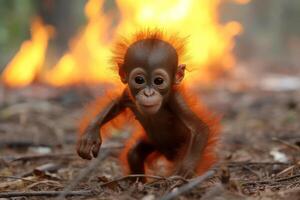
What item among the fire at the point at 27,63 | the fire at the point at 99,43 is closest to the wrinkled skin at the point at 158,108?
the fire at the point at 99,43

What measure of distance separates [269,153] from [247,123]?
9.89 ft

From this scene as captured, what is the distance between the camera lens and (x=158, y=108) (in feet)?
14.9

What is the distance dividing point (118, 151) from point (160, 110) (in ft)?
5.54

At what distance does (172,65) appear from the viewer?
4695 mm

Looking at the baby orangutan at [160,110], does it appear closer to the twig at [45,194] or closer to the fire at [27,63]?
the twig at [45,194]

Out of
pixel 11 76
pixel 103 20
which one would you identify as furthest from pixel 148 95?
pixel 103 20

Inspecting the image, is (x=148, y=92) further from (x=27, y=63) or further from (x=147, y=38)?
(x=27, y=63)

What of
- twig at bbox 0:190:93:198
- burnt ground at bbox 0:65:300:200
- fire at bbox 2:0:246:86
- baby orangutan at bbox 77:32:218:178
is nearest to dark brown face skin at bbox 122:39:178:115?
baby orangutan at bbox 77:32:218:178

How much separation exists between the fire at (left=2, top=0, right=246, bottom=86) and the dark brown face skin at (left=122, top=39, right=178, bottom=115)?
935 centimetres

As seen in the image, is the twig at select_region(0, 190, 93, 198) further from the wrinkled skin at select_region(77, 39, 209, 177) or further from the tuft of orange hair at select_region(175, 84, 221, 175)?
the tuft of orange hair at select_region(175, 84, 221, 175)

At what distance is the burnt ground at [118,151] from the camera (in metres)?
3.75

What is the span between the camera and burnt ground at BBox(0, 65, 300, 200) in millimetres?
3750

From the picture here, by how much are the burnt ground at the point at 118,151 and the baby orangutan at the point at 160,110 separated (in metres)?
0.23

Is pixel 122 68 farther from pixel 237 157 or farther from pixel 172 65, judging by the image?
pixel 237 157
